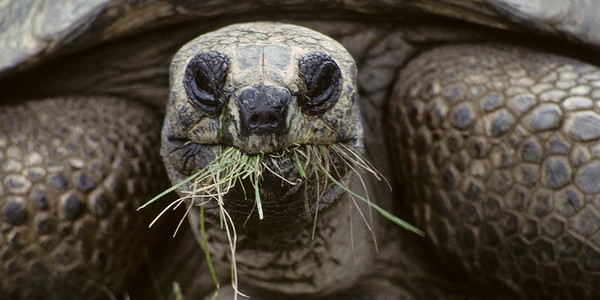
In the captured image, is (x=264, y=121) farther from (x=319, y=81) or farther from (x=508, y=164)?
(x=508, y=164)

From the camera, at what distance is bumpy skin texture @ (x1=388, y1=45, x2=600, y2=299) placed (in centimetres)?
255

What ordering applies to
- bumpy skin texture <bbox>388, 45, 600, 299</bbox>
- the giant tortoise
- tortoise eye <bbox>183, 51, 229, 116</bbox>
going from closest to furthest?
tortoise eye <bbox>183, 51, 229, 116</bbox> < the giant tortoise < bumpy skin texture <bbox>388, 45, 600, 299</bbox>

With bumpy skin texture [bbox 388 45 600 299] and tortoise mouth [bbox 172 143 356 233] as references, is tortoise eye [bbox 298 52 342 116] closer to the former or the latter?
tortoise mouth [bbox 172 143 356 233]

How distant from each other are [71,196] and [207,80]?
2.62ft

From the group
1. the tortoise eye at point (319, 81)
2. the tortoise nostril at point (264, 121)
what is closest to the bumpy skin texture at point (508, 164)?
the tortoise eye at point (319, 81)

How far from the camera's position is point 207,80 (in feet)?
7.39

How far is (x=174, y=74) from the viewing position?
2.51 metres

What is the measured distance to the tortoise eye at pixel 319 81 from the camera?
88.4 inches

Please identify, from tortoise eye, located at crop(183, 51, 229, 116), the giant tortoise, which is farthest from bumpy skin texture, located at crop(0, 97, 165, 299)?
tortoise eye, located at crop(183, 51, 229, 116)

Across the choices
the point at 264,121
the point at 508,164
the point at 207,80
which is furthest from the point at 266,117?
the point at 508,164

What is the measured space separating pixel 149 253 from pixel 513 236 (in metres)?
1.19

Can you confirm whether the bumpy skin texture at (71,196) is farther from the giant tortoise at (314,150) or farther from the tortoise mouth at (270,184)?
the tortoise mouth at (270,184)

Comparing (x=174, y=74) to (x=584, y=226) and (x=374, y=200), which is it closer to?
(x=374, y=200)

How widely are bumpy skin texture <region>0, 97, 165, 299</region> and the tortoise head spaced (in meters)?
0.44
